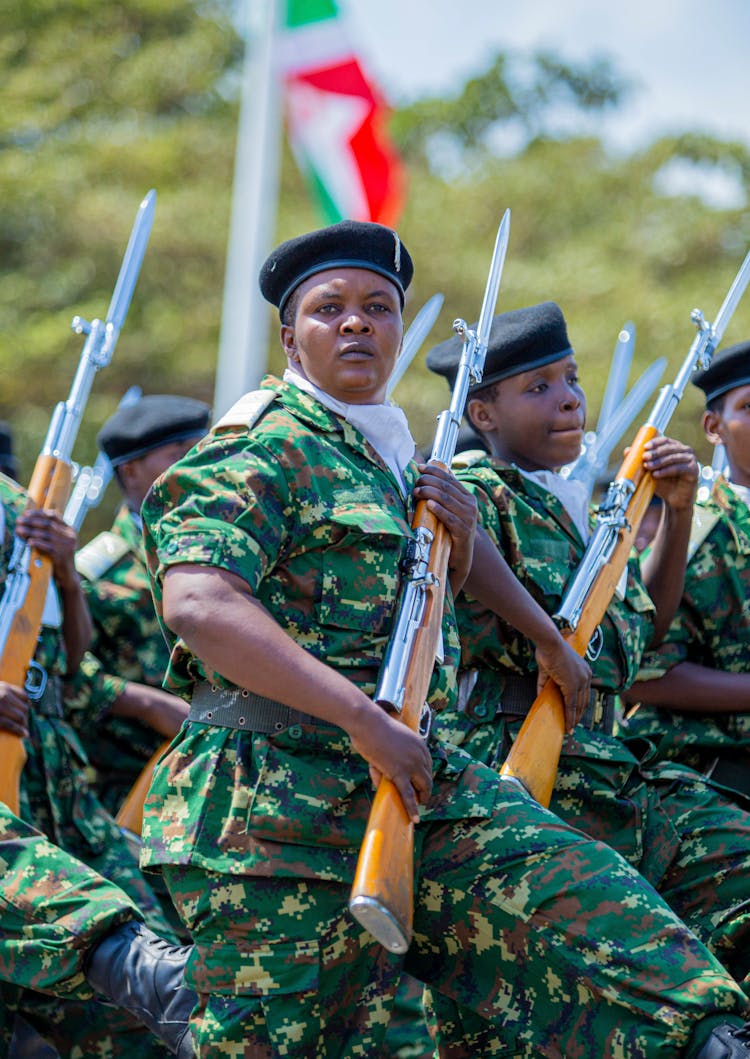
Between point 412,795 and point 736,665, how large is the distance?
235cm

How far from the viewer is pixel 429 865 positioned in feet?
11.6

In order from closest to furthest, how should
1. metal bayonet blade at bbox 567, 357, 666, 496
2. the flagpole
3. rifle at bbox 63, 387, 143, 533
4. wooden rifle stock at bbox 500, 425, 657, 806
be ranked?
wooden rifle stock at bbox 500, 425, 657, 806 → metal bayonet blade at bbox 567, 357, 666, 496 → rifle at bbox 63, 387, 143, 533 → the flagpole

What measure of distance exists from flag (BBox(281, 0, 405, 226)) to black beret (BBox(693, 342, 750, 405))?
6.52m

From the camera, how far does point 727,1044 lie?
318 cm

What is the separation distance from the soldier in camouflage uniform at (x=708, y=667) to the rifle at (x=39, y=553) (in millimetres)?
2049

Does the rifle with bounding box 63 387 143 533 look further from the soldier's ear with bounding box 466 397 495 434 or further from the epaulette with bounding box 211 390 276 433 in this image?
the epaulette with bounding box 211 390 276 433

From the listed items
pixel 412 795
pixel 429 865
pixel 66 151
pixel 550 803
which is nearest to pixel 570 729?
pixel 550 803

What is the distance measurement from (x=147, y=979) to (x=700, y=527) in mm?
2398

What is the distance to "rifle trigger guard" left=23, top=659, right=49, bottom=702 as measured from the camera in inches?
215

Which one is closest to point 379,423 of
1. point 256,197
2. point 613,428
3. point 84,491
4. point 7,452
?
point 613,428

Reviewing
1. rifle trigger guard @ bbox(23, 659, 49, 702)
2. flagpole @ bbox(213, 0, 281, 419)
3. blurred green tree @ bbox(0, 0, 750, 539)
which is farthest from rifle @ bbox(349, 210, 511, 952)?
blurred green tree @ bbox(0, 0, 750, 539)

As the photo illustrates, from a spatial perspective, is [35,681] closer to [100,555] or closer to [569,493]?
[100,555]

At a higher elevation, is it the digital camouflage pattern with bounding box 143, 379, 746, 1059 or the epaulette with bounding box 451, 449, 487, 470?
the epaulette with bounding box 451, 449, 487, 470

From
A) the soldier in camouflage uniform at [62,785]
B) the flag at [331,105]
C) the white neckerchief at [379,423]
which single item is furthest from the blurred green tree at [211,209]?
the white neckerchief at [379,423]
